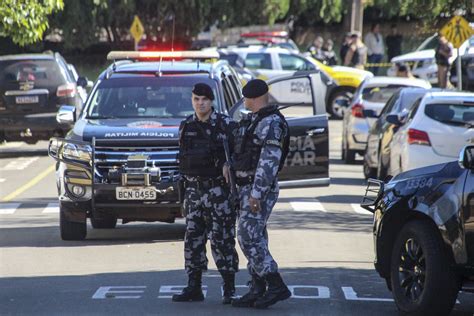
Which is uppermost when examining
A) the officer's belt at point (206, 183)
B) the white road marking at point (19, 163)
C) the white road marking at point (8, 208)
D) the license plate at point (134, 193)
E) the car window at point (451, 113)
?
the officer's belt at point (206, 183)

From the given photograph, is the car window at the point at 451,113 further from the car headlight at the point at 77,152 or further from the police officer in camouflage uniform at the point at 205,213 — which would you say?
the police officer in camouflage uniform at the point at 205,213

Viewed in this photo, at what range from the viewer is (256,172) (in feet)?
31.5

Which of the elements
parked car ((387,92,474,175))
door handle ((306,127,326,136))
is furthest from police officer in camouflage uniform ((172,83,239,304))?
parked car ((387,92,474,175))

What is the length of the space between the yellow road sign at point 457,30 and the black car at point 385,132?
618 centimetres

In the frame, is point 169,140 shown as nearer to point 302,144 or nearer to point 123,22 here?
point 302,144

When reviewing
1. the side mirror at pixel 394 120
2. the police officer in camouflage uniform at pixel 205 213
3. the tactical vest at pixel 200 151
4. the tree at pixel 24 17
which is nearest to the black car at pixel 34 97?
the tree at pixel 24 17

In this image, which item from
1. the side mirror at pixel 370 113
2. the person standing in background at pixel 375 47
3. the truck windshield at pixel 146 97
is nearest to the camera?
the truck windshield at pixel 146 97

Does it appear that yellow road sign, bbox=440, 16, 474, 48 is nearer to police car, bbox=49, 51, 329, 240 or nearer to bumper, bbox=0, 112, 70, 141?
bumper, bbox=0, 112, 70, 141

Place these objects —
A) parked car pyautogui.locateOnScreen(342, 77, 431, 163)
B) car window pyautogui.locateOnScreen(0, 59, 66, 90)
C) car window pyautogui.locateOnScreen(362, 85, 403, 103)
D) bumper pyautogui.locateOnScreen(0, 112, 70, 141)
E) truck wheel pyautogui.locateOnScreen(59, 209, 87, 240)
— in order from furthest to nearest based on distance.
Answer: car window pyautogui.locateOnScreen(0, 59, 66, 90)
bumper pyautogui.locateOnScreen(0, 112, 70, 141)
car window pyautogui.locateOnScreen(362, 85, 403, 103)
parked car pyautogui.locateOnScreen(342, 77, 431, 163)
truck wheel pyautogui.locateOnScreen(59, 209, 87, 240)

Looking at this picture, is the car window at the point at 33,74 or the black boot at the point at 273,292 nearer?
the black boot at the point at 273,292

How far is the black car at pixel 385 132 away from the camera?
752 inches

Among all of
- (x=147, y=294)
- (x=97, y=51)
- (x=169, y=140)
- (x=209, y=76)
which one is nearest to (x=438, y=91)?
(x=209, y=76)

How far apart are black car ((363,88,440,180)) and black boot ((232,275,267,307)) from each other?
29.6ft

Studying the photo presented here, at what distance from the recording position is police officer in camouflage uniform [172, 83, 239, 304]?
1002 centimetres
